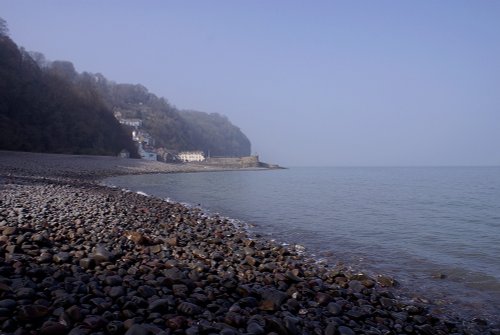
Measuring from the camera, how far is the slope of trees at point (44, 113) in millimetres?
48750

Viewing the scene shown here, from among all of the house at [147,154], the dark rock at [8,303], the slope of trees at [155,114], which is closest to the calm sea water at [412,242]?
the dark rock at [8,303]

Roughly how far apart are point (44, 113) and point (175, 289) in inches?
2384

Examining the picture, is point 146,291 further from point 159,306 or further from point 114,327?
point 114,327

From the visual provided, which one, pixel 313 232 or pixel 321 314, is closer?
pixel 321 314

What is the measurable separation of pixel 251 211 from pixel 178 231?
8538 millimetres

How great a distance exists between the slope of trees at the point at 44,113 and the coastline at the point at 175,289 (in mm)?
44616

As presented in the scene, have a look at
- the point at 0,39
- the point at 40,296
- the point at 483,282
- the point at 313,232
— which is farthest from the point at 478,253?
the point at 0,39

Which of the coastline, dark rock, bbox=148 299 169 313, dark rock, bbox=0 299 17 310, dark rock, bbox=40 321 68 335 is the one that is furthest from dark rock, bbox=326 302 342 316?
dark rock, bbox=0 299 17 310

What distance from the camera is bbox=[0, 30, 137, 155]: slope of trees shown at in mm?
48750

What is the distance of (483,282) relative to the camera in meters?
7.85

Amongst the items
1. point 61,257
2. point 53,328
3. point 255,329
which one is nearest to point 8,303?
point 53,328

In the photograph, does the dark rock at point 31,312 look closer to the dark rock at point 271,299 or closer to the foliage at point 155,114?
the dark rock at point 271,299

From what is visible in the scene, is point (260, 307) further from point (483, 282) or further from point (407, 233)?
point (407, 233)

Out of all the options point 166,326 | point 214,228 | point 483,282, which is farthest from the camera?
point 214,228
